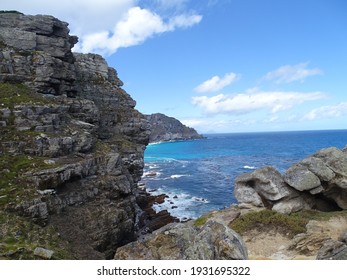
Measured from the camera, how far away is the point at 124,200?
34.4 metres

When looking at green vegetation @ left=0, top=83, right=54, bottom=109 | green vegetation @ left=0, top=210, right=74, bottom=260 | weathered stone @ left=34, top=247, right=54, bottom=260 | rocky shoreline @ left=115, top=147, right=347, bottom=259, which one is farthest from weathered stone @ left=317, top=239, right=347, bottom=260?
green vegetation @ left=0, top=83, right=54, bottom=109

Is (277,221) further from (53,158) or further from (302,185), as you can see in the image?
(53,158)

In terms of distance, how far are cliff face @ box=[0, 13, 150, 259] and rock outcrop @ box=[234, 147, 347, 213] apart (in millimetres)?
14994

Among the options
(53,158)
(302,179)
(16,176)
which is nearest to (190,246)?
(302,179)

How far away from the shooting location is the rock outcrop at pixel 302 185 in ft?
74.3

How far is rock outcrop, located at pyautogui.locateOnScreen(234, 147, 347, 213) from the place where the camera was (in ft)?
74.3

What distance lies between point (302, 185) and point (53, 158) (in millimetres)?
24489

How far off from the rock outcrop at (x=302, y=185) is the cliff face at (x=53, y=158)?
1499 centimetres

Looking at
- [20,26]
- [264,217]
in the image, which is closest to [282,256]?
[264,217]

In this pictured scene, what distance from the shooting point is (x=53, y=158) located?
98.8ft

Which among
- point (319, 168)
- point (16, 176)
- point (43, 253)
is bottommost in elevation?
point (43, 253)

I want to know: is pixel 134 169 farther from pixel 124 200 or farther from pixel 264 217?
pixel 264 217

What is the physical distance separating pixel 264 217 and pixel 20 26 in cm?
4601

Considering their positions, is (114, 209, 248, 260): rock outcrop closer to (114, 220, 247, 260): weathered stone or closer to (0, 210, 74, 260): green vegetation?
(114, 220, 247, 260): weathered stone
